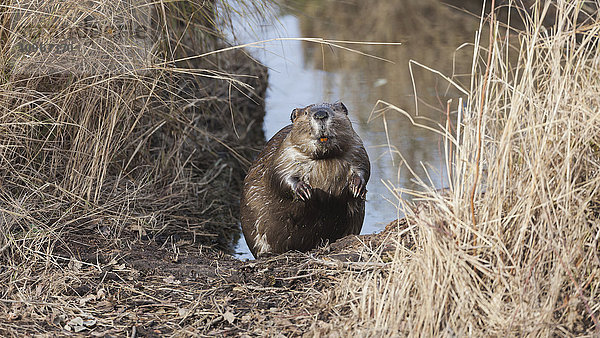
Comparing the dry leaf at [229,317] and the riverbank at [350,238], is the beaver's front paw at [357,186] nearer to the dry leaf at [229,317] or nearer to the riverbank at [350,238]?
the riverbank at [350,238]

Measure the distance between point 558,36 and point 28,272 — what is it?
2.39 m

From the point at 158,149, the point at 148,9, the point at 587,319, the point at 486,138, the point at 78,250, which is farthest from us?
the point at 158,149

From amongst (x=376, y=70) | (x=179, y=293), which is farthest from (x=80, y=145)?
(x=376, y=70)

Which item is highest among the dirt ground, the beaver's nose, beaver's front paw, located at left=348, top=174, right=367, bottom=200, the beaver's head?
the beaver's nose

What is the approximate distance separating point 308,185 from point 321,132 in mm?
311

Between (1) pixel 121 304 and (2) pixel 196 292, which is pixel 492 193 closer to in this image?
(2) pixel 196 292

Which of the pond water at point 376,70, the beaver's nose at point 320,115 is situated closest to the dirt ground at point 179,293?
the beaver's nose at point 320,115

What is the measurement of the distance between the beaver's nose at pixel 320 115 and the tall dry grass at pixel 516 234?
3.27ft

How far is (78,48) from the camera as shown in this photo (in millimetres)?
4031

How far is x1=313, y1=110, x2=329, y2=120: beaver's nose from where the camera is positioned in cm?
369

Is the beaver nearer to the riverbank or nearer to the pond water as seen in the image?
the riverbank

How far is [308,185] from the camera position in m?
Result: 3.88

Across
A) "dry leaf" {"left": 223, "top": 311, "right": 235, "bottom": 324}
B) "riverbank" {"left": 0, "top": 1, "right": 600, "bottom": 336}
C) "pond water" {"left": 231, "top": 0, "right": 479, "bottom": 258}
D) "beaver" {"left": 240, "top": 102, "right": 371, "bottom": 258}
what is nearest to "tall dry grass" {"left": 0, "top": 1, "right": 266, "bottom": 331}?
"riverbank" {"left": 0, "top": 1, "right": 600, "bottom": 336}

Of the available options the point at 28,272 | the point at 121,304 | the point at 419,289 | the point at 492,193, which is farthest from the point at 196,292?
the point at 492,193
